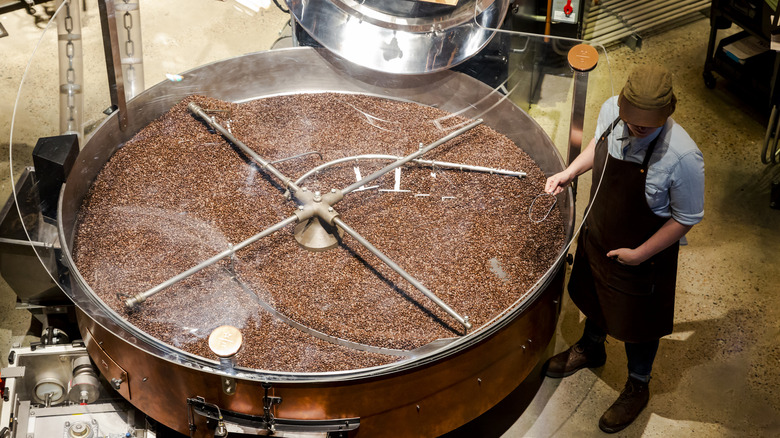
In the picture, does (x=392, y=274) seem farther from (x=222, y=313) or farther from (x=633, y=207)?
(x=633, y=207)

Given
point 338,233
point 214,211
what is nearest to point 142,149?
point 214,211

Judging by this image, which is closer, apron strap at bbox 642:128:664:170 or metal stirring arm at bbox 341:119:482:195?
apron strap at bbox 642:128:664:170

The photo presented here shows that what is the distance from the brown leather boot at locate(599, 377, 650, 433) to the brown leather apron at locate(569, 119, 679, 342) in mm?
278

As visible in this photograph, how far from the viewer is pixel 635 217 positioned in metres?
2.55

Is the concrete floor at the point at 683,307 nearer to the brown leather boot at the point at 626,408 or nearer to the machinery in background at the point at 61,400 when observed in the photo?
the brown leather boot at the point at 626,408

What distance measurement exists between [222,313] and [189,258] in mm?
234

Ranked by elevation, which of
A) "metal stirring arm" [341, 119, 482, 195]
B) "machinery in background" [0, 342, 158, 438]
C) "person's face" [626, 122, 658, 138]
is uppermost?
"person's face" [626, 122, 658, 138]

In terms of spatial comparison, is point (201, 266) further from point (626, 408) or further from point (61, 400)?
point (626, 408)

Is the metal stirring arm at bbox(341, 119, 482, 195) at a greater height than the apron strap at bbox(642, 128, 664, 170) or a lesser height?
lesser

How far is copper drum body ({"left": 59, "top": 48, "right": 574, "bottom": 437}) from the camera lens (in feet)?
7.51

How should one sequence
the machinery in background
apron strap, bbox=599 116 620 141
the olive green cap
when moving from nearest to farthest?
the olive green cap < apron strap, bbox=599 116 620 141 < the machinery in background

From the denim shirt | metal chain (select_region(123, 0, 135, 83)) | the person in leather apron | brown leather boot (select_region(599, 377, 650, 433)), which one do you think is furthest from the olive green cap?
metal chain (select_region(123, 0, 135, 83))

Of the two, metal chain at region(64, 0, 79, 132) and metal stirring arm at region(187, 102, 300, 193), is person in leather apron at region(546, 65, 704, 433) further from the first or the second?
metal chain at region(64, 0, 79, 132)

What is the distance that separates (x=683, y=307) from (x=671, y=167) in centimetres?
118
